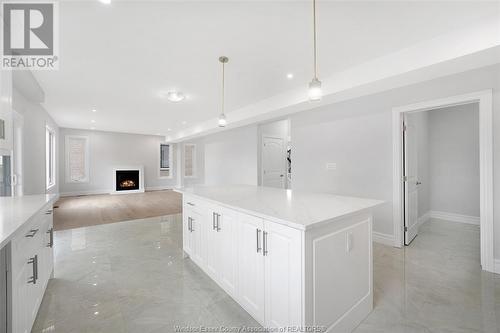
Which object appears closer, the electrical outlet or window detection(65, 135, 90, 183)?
the electrical outlet

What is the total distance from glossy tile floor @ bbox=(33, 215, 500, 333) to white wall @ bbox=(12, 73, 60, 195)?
1923 millimetres

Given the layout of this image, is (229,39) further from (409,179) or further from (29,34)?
(409,179)

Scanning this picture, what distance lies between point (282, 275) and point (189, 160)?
32.6 feet

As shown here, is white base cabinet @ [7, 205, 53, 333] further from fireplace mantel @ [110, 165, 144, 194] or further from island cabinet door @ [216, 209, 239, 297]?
fireplace mantel @ [110, 165, 144, 194]

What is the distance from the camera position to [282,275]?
140cm

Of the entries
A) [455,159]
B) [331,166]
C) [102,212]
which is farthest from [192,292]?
[455,159]

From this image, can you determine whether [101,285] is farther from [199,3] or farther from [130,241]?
[199,3]

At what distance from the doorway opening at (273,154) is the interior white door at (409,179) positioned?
281cm

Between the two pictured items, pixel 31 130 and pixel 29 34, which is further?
pixel 31 130

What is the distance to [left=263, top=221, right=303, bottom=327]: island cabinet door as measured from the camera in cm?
131

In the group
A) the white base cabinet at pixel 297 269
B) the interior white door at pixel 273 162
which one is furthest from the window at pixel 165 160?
the white base cabinet at pixel 297 269

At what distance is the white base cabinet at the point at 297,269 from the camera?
1.31 metres

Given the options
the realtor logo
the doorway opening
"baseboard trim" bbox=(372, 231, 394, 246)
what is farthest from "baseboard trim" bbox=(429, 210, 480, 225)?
the realtor logo

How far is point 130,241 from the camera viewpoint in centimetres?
349
